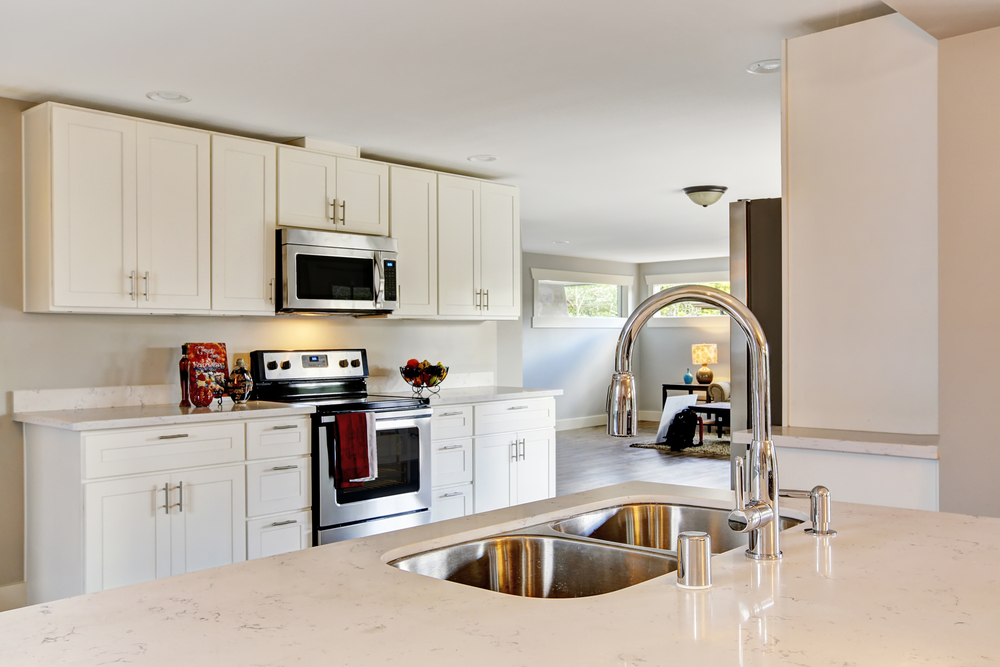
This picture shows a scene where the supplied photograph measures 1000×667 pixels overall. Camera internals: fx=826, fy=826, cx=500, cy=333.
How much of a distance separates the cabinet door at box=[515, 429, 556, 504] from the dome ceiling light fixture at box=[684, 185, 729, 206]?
6.58 feet

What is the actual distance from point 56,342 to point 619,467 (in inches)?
190

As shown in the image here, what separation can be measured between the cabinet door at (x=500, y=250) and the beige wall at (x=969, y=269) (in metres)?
3.04

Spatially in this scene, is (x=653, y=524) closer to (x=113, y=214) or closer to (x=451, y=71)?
(x=451, y=71)

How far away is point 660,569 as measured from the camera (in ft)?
4.52

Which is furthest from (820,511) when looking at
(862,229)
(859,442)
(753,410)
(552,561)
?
(862,229)

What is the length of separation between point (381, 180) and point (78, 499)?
2286 millimetres

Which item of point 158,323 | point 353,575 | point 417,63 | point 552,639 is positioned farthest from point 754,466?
point 158,323

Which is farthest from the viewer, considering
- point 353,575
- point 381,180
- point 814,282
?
point 381,180

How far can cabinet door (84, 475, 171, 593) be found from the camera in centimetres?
322

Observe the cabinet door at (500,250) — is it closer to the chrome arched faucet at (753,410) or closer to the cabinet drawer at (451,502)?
the cabinet drawer at (451,502)

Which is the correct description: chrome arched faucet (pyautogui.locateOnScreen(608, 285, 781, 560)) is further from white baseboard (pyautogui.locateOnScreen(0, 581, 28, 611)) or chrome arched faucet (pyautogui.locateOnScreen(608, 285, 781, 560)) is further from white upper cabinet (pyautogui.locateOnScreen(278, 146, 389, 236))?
white baseboard (pyautogui.locateOnScreen(0, 581, 28, 611))

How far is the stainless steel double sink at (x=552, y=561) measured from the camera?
142 cm

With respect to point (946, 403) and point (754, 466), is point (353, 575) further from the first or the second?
point (946, 403)

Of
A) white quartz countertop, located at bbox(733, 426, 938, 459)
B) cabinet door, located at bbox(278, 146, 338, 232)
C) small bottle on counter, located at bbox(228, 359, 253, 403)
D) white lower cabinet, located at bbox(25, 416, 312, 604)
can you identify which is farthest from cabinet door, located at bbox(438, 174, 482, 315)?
white quartz countertop, located at bbox(733, 426, 938, 459)
